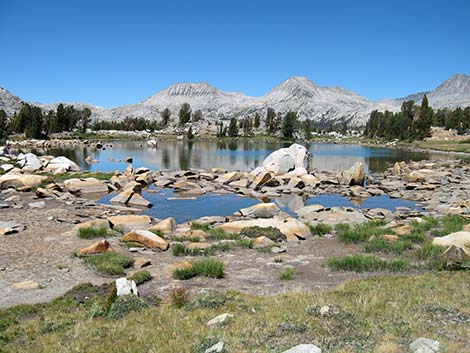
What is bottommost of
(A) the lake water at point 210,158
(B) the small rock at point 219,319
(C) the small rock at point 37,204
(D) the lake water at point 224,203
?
(D) the lake water at point 224,203

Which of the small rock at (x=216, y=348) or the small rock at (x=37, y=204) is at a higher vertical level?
the small rock at (x=216, y=348)

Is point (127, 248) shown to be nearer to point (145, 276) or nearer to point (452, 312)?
point (145, 276)

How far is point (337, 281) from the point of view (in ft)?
52.9

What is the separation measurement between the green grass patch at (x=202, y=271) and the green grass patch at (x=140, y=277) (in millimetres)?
1038

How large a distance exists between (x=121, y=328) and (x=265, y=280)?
702cm

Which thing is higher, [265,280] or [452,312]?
[452,312]

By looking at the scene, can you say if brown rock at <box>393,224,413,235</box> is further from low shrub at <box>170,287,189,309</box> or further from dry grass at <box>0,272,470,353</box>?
low shrub at <box>170,287,189,309</box>

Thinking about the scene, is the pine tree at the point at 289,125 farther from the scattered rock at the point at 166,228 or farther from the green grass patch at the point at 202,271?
the green grass patch at the point at 202,271

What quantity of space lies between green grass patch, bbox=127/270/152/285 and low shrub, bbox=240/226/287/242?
857 cm

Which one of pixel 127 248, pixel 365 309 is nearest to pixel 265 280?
pixel 365 309

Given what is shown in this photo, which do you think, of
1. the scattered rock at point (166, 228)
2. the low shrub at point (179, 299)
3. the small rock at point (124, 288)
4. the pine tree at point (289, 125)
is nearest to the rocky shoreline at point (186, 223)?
the scattered rock at point (166, 228)

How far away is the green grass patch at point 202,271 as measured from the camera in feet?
53.8

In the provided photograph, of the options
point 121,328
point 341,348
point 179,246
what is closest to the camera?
point 341,348

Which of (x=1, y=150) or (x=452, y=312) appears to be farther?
(x=1, y=150)
